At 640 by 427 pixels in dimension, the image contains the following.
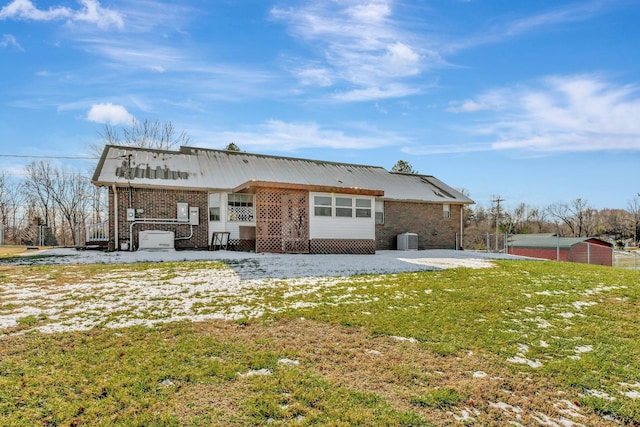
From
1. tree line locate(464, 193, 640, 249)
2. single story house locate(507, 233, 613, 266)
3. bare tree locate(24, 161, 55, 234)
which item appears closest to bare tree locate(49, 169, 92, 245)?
bare tree locate(24, 161, 55, 234)

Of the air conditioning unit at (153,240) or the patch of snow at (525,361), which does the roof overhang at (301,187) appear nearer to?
the air conditioning unit at (153,240)

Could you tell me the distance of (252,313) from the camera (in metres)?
5.41

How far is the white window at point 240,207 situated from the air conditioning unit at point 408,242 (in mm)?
7857

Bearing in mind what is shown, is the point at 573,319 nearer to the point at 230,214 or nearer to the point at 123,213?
the point at 230,214

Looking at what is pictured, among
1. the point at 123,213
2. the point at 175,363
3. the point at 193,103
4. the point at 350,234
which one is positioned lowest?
the point at 175,363

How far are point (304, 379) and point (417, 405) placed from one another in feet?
3.41

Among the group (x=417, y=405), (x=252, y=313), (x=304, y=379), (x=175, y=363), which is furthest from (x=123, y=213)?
(x=417, y=405)

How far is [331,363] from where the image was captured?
149 inches

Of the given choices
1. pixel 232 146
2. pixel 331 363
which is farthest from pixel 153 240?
pixel 232 146

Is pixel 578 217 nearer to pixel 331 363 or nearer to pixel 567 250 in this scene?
pixel 567 250

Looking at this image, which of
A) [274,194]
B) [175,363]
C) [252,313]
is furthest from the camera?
[274,194]

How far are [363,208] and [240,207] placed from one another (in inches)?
215

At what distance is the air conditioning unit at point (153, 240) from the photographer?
1401cm

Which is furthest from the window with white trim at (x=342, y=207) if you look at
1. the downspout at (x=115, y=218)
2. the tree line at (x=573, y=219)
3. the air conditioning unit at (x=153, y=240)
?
the tree line at (x=573, y=219)
